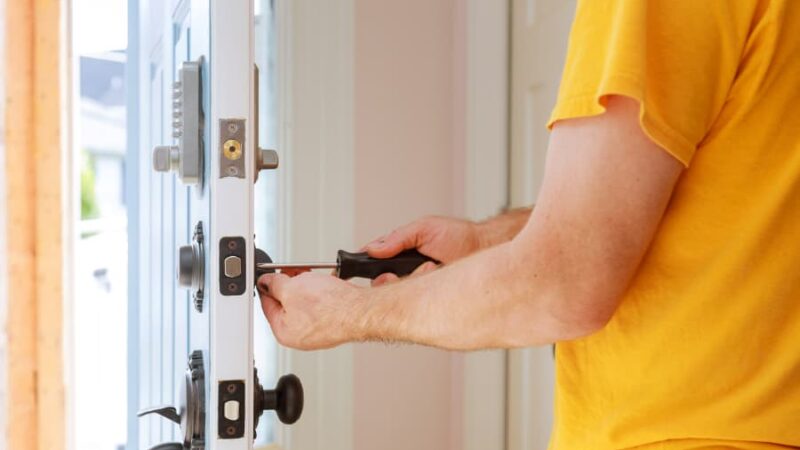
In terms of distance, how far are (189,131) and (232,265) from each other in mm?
189

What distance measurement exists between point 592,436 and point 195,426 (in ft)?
Answer: 1.28

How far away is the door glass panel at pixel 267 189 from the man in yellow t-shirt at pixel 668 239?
4.35 ft

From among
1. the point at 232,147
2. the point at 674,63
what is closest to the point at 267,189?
the point at 232,147

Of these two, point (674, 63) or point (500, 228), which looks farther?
point (500, 228)

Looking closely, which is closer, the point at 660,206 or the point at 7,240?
the point at 660,206

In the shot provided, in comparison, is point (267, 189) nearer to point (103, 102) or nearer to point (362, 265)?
point (362, 265)

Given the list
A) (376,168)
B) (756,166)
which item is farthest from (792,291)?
(376,168)

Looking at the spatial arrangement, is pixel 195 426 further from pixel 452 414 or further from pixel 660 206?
pixel 452 414

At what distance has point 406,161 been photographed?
6.92 ft

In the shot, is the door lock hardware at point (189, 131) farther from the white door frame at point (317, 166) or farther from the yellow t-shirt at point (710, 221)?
the white door frame at point (317, 166)

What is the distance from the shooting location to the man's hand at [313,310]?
77 cm

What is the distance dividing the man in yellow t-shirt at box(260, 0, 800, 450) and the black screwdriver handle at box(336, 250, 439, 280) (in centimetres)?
23

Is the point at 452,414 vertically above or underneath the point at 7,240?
underneath

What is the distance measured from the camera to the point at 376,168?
2.06 m
